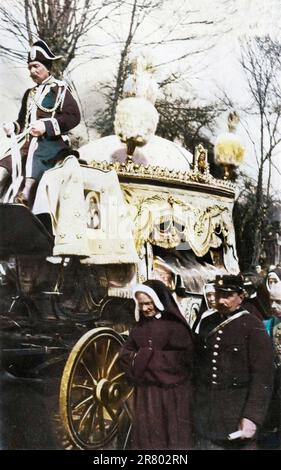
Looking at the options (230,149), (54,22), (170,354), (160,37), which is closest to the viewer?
(170,354)

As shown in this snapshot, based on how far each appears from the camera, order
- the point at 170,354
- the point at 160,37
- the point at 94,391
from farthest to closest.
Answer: the point at 160,37
the point at 170,354
the point at 94,391

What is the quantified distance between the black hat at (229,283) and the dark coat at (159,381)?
17.9 inches

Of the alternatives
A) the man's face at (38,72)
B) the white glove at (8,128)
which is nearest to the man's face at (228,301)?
the white glove at (8,128)

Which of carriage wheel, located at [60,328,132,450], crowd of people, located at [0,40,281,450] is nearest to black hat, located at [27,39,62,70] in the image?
crowd of people, located at [0,40,281,450]

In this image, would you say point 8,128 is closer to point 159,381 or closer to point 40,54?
point 40,54

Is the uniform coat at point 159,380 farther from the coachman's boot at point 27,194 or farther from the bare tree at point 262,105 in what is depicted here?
the coachman's boot at point 27,194

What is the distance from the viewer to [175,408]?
197 inches

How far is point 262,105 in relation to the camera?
18.0 ft

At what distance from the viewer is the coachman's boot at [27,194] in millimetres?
4951

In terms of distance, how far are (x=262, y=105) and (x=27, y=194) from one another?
1.93m

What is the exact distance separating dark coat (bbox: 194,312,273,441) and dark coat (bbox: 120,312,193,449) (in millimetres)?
108

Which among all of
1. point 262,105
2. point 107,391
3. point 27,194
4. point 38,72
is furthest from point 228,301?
point 38,72

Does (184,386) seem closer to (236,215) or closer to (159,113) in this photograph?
(236,215)

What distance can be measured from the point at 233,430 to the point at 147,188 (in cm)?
184
